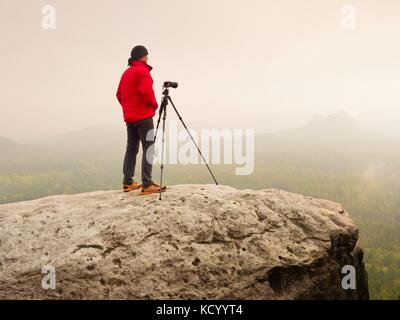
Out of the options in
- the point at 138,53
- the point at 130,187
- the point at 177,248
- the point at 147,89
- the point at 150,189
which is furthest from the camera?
the point at 130,187

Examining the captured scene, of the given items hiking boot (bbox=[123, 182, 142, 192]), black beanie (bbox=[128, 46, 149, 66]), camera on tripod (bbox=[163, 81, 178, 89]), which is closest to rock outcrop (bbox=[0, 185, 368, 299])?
hiking boot (bbox=[123, 182, 142, 192])

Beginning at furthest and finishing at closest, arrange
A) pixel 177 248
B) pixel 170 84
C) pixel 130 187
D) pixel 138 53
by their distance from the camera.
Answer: pixel 130 187, pixel 138 53, pixel 170 84, pixel 177 248

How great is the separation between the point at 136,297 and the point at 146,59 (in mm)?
5863

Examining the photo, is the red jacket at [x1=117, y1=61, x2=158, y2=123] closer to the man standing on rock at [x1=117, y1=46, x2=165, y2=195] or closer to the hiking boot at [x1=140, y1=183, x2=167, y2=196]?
the man standing on rock at [x1=117, y1=46, x2=165, y2=195]

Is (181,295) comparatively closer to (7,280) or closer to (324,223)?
(7,280)

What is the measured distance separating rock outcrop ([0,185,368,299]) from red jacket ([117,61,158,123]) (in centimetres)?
226

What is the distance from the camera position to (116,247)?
6.55 metres

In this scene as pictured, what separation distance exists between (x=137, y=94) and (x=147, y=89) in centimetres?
50

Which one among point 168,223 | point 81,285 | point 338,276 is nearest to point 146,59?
point 168,223

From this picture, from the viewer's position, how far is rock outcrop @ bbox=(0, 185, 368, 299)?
619 centimetres

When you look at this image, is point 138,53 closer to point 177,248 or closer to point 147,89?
point 147,89

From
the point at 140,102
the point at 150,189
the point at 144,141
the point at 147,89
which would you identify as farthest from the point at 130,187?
the point at 147,89

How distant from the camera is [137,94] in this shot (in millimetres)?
8039

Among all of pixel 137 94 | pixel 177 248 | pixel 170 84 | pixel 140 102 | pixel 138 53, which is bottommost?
pixel 177 248
